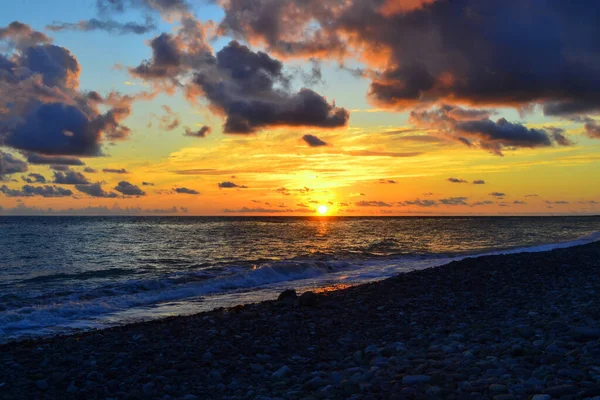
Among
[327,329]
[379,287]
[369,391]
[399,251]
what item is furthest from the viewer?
[399,251]

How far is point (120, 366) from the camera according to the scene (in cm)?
970

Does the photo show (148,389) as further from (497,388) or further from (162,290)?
(162,290)

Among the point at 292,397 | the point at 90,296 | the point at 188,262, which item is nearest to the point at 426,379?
the point at 292,397

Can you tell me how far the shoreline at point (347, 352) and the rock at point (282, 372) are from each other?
0.03m

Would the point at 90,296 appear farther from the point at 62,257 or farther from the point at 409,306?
the point at 62,257

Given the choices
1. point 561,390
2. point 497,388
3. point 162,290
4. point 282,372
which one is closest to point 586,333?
point 561,390

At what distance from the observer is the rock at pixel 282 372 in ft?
27.7

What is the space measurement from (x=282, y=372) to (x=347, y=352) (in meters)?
1.84

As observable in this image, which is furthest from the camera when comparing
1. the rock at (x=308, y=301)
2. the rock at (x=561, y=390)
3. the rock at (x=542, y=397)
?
the rock at (x=308, y=301)

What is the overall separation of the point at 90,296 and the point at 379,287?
512 inches

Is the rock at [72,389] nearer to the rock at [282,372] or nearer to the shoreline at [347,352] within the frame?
the shoreline at [347,352]

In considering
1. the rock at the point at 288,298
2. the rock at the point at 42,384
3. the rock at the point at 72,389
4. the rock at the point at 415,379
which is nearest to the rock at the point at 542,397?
the rock at the point at 415,379

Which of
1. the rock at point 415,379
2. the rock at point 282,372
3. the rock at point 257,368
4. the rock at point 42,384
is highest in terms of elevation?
the rock at point 415,379

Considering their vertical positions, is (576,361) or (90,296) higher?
(576,361)
